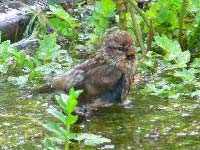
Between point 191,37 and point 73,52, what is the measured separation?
1185 mm

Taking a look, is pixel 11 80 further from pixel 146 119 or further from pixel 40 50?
pixel 146 119

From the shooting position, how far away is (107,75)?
16.4 ft

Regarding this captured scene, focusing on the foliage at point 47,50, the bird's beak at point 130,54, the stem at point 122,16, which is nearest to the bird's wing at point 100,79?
the bird's beak at point 130,54

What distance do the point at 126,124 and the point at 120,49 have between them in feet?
2.17

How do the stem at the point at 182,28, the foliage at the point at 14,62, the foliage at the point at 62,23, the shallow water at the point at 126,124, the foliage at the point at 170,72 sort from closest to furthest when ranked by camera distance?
the shallow water at the point at 126,124
the foliage at the point at 170,72
the foliage at the point at 14,62
the stem at the point at 182,28
the foliage at the point at 62,23

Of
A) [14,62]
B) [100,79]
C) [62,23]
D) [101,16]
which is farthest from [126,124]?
[62,23]

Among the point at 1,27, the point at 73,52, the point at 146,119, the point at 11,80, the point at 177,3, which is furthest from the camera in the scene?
the point at 1,27

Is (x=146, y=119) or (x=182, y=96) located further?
(x=182, y=96)

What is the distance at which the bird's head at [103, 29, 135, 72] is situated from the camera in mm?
5076

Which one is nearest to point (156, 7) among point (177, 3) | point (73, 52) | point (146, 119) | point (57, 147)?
point (177, 3)

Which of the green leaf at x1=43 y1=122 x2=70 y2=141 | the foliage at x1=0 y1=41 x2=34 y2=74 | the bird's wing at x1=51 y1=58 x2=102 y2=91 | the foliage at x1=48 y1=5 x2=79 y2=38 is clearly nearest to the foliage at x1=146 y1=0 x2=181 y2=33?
the foliage at x1=48 y1=5 x2=79 y2=38

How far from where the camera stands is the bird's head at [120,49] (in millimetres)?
5076

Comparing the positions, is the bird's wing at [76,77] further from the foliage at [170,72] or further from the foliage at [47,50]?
the foliage at [47,50]

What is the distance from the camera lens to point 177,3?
6.38m
